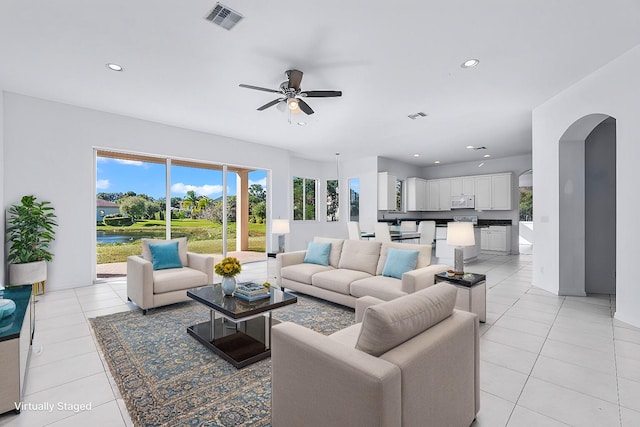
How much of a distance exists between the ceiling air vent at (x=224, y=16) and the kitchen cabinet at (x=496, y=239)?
8.37m

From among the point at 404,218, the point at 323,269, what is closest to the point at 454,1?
the point at 323,269

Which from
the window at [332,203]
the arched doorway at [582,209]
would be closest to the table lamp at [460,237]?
the arched doorway at [582,209]

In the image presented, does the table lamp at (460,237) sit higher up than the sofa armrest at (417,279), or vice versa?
the table lamp at (460,237)

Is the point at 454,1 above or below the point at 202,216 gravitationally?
above

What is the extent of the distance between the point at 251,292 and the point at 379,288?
1.37 meters

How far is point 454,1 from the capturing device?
235 centimetres

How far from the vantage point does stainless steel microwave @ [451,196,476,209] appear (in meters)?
9.00

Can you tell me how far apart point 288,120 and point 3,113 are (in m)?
3.98

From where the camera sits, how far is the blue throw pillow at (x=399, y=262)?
3453 mm

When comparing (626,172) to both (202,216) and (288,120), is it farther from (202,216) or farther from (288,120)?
(202,216)

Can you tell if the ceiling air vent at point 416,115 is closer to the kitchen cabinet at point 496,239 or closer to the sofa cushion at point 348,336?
the sofa cushion at point 348,336

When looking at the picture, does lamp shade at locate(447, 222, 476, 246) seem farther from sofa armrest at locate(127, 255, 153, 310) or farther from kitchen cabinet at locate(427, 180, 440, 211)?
kitchen cabinet at locate(427, 180, 440, 211)

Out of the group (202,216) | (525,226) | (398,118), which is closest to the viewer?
(398,118)

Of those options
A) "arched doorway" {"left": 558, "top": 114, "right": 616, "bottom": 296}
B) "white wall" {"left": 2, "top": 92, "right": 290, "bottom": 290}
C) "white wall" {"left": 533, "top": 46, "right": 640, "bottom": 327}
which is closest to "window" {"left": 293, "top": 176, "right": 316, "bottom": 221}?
"white wall" {"left": 2, "top": 92, "right": 290, "bottom": 290}
